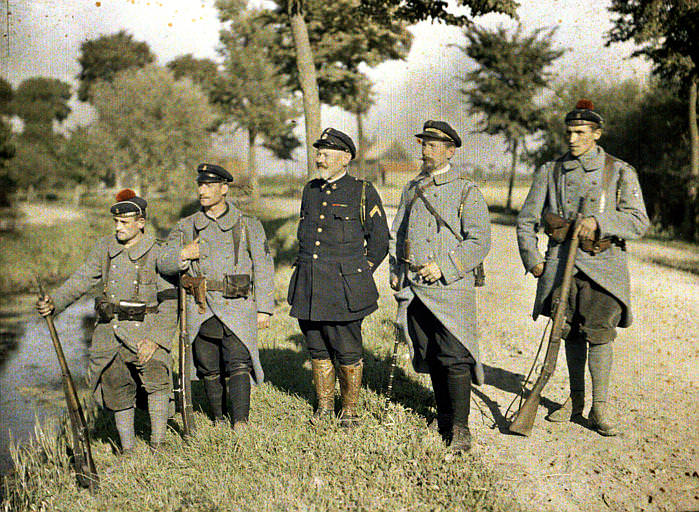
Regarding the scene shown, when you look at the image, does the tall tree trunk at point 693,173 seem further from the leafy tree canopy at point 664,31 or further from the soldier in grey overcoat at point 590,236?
the soldier in grey overcoat at point 590,236

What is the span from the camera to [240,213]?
17.4 feet

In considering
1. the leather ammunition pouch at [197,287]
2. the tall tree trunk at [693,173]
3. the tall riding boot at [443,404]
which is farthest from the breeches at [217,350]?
the tall tree trunk at [693,173]

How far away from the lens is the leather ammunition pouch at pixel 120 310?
16.5ft

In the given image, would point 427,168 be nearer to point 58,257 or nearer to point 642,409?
point 642,409

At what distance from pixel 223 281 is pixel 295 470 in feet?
5.45

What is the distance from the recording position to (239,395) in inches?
207

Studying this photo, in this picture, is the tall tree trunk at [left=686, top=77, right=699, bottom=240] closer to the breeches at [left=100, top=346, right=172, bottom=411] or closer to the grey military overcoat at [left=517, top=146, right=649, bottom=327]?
the grey military overcoat at [left=517, top=146, right=649, bottom=327]

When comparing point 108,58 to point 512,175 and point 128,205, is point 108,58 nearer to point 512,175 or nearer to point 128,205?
point 512,175

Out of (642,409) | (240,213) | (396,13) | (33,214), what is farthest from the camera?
(33,214)

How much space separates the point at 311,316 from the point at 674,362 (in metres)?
4.76

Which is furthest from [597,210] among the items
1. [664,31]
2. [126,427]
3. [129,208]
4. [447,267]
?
[664,31]

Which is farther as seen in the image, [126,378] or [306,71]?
[306,71]

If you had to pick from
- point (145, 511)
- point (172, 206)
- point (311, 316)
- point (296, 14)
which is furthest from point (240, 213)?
point (172, 206)

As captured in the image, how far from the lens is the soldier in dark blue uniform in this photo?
5.06 m
